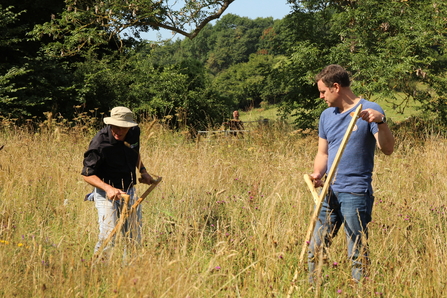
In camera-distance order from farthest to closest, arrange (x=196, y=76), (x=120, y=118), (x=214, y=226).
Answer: (x=196, y=76) < (x=214, y=226) < (x=120, y=118)

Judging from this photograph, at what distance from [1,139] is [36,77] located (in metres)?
5.60

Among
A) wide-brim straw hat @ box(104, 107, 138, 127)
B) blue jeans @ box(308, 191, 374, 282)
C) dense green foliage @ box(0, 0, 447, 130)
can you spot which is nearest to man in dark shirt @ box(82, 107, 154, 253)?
wide-brim straw hat @ box(104, 107, 138, 127)

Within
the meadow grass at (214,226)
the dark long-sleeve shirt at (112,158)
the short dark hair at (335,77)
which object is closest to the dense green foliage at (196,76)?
the meadow grass at (214,226)

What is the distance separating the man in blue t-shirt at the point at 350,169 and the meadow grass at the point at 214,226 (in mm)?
160

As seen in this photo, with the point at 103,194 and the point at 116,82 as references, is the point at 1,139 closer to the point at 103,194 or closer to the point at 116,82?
the point at 103,194

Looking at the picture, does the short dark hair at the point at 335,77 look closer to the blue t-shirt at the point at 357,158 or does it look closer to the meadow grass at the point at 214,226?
the blue t-shirt at the point at 357,158

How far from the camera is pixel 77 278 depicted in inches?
109

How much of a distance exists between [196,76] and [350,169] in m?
16.4

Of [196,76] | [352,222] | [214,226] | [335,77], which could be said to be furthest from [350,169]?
[196,76]

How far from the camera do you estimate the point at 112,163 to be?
375 cm

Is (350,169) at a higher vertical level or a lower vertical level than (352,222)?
higher

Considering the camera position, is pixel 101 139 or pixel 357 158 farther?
pixel 101 139

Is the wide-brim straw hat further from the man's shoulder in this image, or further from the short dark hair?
the short dark hair

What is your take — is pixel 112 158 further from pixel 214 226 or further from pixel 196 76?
pixel 196 76
